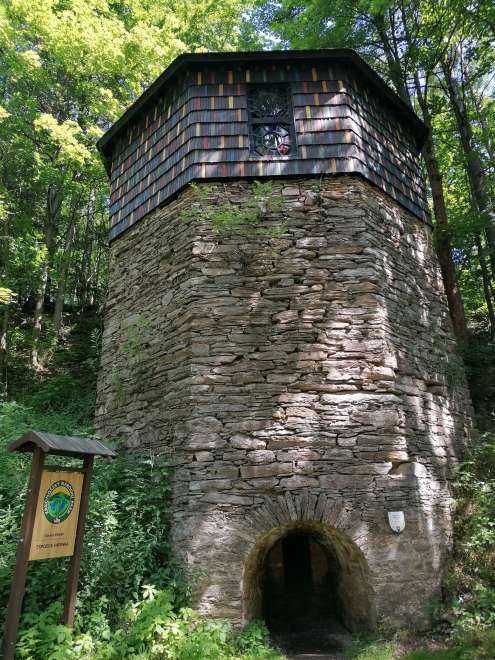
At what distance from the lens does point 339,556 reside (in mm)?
5598

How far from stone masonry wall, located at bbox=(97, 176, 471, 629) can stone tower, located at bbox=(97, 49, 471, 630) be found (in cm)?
2

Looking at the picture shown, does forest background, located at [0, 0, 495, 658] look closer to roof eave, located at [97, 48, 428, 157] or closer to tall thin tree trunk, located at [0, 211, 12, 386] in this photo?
tall thin tree trunk, located at [0, 211, 12, 386]

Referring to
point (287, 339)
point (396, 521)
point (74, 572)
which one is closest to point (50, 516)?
point (74, 572)

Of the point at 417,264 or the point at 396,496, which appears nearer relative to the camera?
the point at 396,496

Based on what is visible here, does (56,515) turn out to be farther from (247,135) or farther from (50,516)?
(247,135)

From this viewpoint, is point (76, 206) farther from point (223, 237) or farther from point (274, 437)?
point (274, 437)

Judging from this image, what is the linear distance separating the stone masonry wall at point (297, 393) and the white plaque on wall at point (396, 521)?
63 millimetres

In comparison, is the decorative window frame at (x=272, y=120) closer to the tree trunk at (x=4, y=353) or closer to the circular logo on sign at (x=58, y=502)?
the circular logo on sign at (x=58, y=502)

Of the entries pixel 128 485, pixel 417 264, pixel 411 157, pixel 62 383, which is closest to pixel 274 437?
pixel 128 485

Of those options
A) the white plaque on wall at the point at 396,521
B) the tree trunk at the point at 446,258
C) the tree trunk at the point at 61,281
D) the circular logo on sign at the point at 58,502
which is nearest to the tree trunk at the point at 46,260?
the tree trunk at the point at 61,281

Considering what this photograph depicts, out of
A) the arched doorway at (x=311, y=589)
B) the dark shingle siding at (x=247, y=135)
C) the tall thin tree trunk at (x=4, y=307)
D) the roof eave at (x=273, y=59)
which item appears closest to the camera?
→ the arched doorway at (x=311, y=589)

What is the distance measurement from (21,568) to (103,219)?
15552mm

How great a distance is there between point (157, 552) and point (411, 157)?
7808mm

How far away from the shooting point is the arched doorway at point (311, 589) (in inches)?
203
